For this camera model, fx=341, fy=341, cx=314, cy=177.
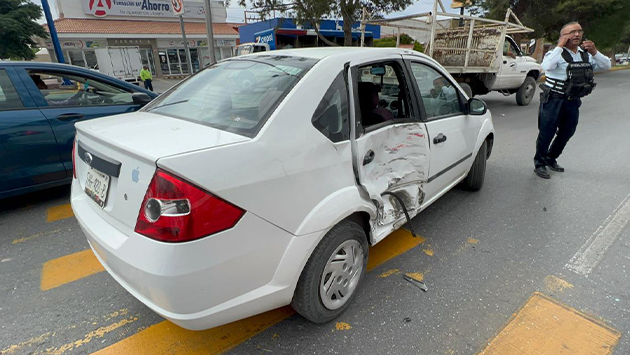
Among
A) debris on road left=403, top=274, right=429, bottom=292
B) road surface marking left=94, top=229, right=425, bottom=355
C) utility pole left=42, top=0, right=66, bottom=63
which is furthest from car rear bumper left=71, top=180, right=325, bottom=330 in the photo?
utility pole left=42, top=0, right=66, bottom=63

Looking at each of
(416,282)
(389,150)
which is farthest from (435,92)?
(416,282)

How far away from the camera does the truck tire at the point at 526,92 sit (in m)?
10.4

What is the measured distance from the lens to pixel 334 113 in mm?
1977

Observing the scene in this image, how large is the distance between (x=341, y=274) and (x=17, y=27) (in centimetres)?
2170

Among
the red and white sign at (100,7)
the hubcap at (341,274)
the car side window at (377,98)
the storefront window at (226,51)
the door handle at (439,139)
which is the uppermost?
the red and white sign at (100,7)

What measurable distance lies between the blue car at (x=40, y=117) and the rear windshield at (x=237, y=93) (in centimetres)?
142

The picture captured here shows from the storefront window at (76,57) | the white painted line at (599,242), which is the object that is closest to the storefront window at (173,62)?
the storefront window at (76,57)

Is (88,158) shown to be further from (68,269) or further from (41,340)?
(68,269)

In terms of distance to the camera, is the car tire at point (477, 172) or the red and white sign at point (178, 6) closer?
the car tire at point (477, 172)

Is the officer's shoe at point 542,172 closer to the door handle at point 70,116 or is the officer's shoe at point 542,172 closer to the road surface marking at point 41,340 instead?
the road surface marking at point 41,340

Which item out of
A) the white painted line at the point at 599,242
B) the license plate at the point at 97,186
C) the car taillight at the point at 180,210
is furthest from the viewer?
the white painted line at the point at 599,242

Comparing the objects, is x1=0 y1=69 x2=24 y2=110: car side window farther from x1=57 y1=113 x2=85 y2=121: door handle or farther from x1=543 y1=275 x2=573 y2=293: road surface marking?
x1=543 y1=275 x2=573 y2=293: road surface marking

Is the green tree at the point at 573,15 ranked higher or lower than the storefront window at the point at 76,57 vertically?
higher

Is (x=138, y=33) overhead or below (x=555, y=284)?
overhead
